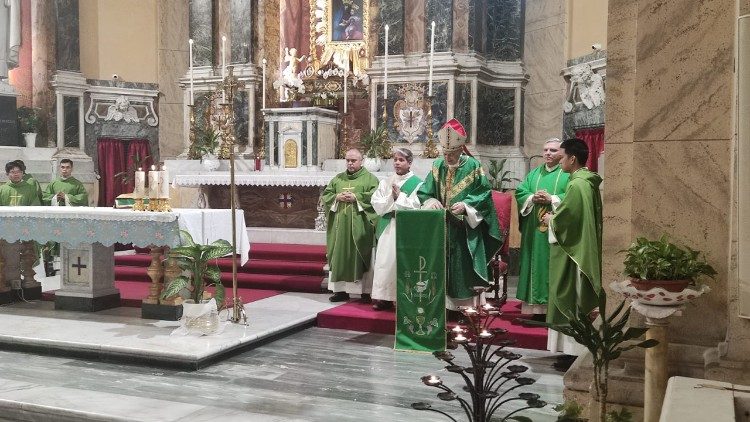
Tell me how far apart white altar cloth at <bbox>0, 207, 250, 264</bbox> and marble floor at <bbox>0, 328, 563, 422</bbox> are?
4.10ft

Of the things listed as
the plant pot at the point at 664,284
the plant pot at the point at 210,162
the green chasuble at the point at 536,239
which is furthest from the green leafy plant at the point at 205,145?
the plant pot at the point at 664,284

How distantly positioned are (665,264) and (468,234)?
125 inches

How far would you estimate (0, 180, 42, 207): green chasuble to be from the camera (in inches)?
366

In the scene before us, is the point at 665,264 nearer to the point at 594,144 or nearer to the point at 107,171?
the point at 594,144

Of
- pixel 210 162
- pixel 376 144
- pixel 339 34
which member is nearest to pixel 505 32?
pixel 339 34

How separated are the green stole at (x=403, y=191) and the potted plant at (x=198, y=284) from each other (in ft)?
5.10

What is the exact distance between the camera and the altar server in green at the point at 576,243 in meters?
4.91

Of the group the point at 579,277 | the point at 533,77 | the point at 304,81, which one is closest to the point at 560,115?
the point at 533,77

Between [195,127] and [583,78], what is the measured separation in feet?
20.1

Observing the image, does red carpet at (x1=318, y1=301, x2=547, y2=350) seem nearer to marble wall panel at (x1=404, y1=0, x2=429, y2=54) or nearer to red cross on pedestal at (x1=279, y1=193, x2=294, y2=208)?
red cross on pedestal at (x1=279, y1=193, x2=294, y2=208)

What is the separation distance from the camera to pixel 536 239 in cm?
638

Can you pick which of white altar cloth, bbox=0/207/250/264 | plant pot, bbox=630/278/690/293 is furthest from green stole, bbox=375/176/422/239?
plant pot, bbox=630/278/690/293

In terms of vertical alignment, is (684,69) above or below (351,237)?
above

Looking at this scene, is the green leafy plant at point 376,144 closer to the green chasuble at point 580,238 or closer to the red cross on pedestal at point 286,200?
the red cross on pedestal at point 286,200
